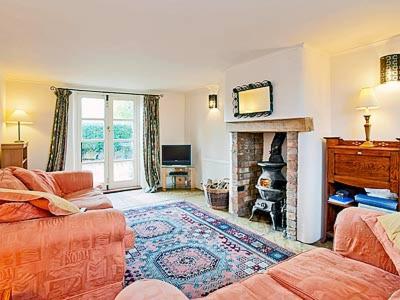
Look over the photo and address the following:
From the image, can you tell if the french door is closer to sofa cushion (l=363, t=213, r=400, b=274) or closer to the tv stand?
the tv stand

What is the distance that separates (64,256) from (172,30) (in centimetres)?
205

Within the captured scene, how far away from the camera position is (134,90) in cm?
586

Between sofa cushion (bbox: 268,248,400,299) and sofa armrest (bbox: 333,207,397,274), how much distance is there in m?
0.06

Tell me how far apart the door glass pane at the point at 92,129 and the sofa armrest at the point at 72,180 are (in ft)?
6.03

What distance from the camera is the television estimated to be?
5.86m

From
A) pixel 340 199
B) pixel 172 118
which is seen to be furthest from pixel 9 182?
pixel 172 118

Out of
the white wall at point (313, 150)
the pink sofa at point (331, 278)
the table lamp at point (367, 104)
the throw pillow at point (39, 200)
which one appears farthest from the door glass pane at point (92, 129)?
the pink sofa at point (331, 278)

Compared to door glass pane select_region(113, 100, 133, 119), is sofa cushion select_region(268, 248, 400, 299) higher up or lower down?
lower down

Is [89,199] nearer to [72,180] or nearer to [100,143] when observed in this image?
[72,180]

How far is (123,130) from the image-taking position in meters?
5.90

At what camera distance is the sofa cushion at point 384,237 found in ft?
4.81

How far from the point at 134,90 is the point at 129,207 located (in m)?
2.64

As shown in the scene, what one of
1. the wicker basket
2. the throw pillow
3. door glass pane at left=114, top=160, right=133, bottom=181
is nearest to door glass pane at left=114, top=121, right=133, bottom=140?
door glass pane at left=114, top=160, right=133, bottom=181

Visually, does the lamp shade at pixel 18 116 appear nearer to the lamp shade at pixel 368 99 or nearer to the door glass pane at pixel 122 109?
the door glass pane at pixel 122 109
